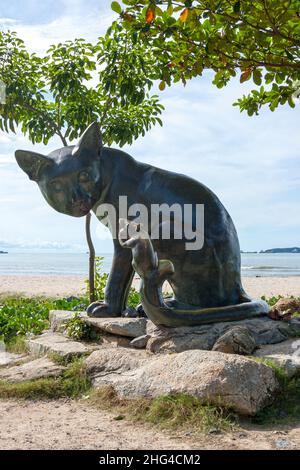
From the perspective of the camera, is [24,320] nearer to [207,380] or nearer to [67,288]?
[207,380]

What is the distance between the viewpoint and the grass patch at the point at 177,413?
11.9 feet

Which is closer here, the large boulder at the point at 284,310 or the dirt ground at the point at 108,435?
the dirt ground at the point at 108,435

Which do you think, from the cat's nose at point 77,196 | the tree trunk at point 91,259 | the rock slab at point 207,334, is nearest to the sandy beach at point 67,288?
the tree trunk at point 91,259

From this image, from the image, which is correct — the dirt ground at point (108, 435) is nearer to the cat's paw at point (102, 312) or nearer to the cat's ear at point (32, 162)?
the cat's paw at point (102, 312)

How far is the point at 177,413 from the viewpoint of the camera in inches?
146

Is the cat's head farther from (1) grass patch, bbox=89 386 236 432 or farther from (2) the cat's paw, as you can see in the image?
(1) grass patch, bbox=89 386 236 432

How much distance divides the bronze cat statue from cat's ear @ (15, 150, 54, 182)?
1 centimetres

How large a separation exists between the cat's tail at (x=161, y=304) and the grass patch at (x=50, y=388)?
866 mm

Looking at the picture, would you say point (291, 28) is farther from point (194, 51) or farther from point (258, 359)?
point (258, 359)

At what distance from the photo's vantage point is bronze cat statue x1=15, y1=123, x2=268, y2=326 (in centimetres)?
514

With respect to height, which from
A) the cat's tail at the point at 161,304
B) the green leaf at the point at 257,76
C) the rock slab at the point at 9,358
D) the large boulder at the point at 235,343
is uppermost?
the green leaf at the point at 257,76

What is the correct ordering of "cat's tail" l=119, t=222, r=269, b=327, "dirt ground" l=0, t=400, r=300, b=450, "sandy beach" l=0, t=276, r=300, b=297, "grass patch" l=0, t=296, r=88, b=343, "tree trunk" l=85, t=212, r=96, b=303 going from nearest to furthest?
"dirt ground" l=0, t=400, r=300, b=450 < "cat's tail" l=119, t=222, r=269, b=327 < "grass patch" l=0, t=296, r=88, b=343 < "tree trunk" l=85, t=212, r=96, b=303 < "sandy beach" l=0, t=276, r=300, b=297

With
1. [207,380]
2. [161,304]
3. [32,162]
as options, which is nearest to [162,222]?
[161,304]

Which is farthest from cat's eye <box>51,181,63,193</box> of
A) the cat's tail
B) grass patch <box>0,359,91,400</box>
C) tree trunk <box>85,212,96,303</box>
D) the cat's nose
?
tree trunk <box>85,212,96,303</box>
